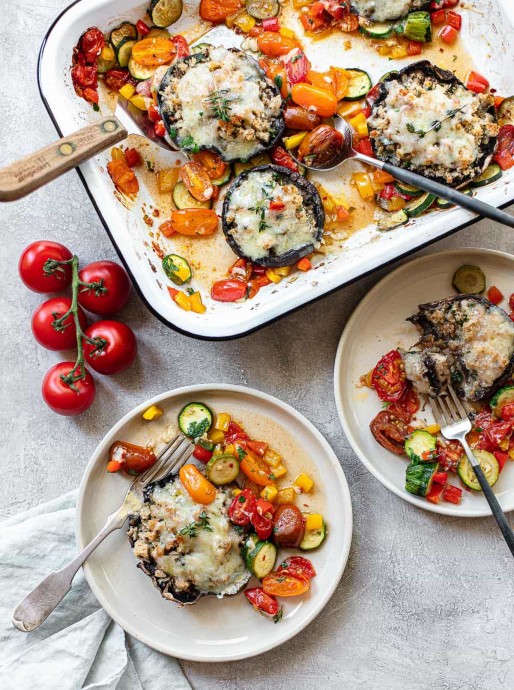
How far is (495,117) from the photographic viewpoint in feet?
13.5

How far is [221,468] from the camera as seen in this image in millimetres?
4047

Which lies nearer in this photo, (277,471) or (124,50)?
(124,50)

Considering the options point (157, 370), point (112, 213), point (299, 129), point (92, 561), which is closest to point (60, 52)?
point (112, 213)

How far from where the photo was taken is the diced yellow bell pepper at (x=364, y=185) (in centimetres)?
425

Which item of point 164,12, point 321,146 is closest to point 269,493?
point 321,146

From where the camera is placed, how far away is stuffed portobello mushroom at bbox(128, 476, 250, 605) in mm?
3896

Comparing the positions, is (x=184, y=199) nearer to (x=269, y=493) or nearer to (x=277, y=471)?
(x=277, y=471)

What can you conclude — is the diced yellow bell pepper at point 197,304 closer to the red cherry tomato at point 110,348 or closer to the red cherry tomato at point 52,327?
the red cherry tomato at point 110,348

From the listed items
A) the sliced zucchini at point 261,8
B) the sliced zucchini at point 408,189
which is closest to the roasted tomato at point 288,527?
the sliced zucchini at point 408,189

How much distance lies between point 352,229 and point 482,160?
0.87 meters

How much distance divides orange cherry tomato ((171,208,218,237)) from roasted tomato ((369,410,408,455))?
1.61m

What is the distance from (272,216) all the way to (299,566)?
7.03ft

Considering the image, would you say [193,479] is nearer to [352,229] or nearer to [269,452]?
[269,452]

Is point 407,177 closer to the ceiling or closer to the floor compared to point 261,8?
closer to the floor
